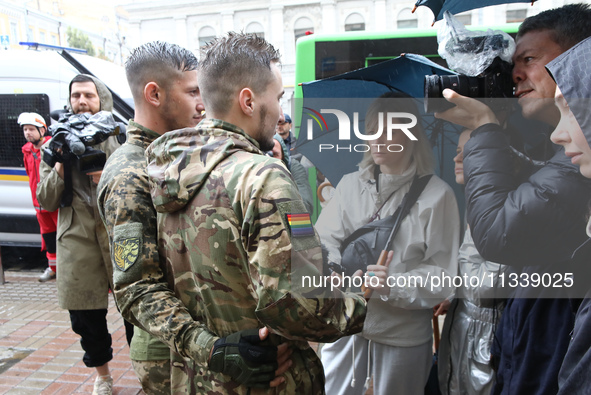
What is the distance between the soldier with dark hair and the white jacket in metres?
0.16

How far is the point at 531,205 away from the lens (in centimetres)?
129

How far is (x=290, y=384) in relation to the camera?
1.44m

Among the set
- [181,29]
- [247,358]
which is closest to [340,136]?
[247,358]

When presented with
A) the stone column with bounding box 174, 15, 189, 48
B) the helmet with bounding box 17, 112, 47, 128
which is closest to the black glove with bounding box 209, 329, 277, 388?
the helmet with bounding box 17, 112, 47, 128

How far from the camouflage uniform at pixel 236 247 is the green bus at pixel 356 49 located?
259 centimetres

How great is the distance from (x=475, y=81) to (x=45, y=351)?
382 cm

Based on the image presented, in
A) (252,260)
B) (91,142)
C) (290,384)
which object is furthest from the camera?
(91,142)

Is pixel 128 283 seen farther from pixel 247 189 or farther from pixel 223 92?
pixel 223 92

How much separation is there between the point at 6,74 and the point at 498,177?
6.55m

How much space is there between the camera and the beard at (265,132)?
149 cm

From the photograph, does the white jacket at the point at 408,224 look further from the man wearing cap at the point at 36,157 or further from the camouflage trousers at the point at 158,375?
the man wearing cap at the point at 36,157

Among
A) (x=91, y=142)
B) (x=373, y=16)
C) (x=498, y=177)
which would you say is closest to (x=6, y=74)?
(x=91, y=142)

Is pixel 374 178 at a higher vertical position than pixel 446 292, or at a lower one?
higher

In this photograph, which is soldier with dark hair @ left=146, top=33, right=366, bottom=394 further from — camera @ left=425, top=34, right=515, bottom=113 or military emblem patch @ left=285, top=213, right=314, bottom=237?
camera @ left=425, top=34, right=515, bottom=113
